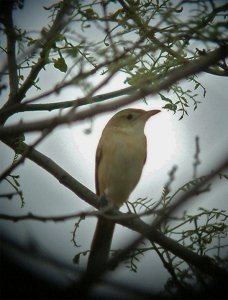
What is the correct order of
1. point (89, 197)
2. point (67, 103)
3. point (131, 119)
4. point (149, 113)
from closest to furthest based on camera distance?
point (67, 103), point (89, 197), point (149, 113), point (131, 119)

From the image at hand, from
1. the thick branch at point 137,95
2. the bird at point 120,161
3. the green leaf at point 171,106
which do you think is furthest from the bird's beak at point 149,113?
the thick branch at point 137,95

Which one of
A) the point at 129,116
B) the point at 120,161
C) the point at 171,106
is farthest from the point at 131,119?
the point at 171,106

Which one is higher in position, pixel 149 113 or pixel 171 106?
pixel 149 113

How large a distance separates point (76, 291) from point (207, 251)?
2.15m

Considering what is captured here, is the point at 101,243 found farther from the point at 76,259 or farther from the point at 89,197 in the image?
the point at 89,197

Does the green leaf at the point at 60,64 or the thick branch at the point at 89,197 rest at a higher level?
the green leaf at the point at 60,64

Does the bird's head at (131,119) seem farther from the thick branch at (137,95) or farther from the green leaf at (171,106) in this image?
the thick branch at (137,95)

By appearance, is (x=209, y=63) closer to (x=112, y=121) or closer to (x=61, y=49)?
(x=61, y=49)

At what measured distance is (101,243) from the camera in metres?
3.72

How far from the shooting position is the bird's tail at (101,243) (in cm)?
333

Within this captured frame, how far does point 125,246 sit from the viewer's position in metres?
1.16

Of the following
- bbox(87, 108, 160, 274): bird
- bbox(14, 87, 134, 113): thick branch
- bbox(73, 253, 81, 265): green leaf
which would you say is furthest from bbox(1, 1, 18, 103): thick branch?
bbox(87, 108, 160, 274): bird

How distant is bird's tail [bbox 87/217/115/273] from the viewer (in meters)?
3.33

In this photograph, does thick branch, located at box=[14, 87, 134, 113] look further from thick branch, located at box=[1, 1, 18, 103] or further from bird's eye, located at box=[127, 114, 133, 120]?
bird's eye, located at box=[127, 114, 133, 120]
